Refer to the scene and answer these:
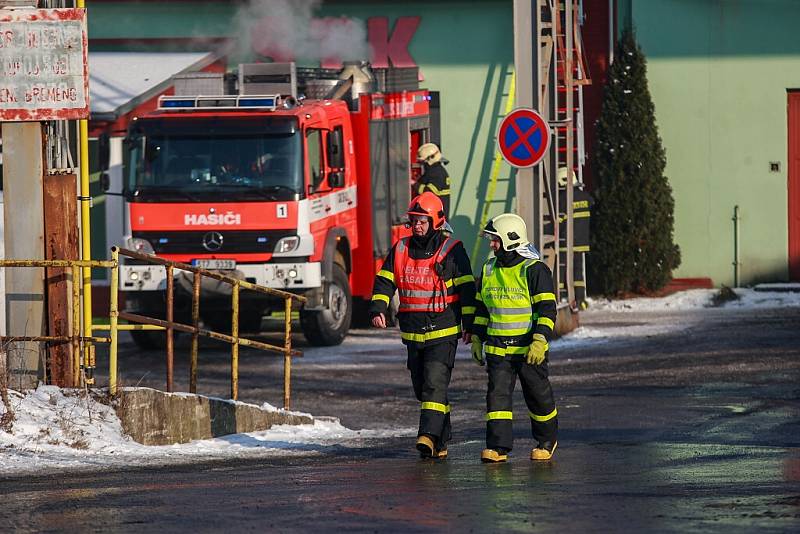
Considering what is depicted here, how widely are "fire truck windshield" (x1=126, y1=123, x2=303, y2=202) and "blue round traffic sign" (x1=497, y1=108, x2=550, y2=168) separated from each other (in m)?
2.39

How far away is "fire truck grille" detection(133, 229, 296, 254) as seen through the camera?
18.7 metres

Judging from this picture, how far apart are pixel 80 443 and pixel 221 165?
25.4 feet

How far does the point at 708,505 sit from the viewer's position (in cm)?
827

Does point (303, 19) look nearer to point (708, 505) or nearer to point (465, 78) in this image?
point (465, 78)

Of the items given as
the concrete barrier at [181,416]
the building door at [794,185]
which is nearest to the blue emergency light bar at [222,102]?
the concrete barrier at [181,416]

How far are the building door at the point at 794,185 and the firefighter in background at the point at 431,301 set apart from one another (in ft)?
49.9

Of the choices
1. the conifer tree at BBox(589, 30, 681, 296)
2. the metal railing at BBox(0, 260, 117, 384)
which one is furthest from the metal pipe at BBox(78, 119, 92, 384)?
the conifer tree at BBox(589, 30, 681, 296)

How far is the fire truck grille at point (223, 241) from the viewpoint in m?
18.7

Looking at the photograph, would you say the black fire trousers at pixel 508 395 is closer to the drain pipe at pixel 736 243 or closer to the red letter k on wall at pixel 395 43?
the drain pipe at pixel 736 243

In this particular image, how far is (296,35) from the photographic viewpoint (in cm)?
2525

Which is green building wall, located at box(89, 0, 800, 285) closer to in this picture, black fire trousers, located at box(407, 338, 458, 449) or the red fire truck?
the red fire truck

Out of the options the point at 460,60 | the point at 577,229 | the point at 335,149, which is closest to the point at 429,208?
the point at 335,149

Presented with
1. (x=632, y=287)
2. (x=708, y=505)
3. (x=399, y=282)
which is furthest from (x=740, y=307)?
(x=708, y=505)

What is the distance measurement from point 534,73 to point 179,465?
9225 millimetres
